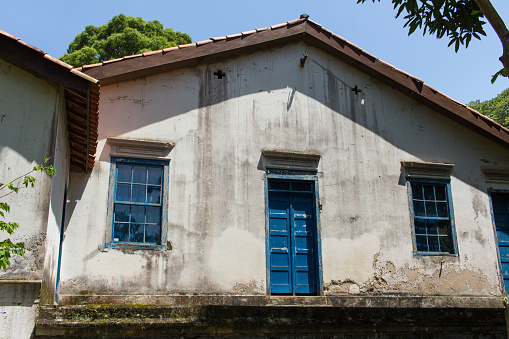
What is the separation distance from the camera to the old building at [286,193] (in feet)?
31.4

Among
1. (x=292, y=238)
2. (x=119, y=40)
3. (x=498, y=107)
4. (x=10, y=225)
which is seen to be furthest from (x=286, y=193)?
(x=498, y=107)

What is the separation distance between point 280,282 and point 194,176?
2408 mm

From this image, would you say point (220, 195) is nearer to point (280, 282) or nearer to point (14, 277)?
point (280, 282)

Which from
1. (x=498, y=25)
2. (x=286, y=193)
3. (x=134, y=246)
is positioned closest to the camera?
(x=498, y=25)

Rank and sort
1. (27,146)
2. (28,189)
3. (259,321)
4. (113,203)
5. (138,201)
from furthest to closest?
(138,201) → (113,203) → (259,321) → (27,146) → (28,189)

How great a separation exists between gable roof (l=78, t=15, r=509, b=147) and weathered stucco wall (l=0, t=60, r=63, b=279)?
8.73 ft

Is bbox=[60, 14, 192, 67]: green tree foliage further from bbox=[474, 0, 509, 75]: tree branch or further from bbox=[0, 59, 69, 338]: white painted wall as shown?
bbox=[474, 0, 509, 75]: tree branch

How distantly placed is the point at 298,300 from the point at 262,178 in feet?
7.48

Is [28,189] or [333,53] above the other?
[333,53]

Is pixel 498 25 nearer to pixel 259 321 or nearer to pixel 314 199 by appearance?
pixel 314 199

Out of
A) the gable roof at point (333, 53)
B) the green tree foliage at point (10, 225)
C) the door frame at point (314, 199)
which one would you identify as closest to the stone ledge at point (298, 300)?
the door frame at point (314, 199)

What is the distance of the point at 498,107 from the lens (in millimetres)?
21906

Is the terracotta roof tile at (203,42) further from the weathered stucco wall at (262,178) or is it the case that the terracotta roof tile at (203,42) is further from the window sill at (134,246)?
the window sill at (134,246)

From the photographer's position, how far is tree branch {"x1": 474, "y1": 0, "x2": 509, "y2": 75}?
691 cm
